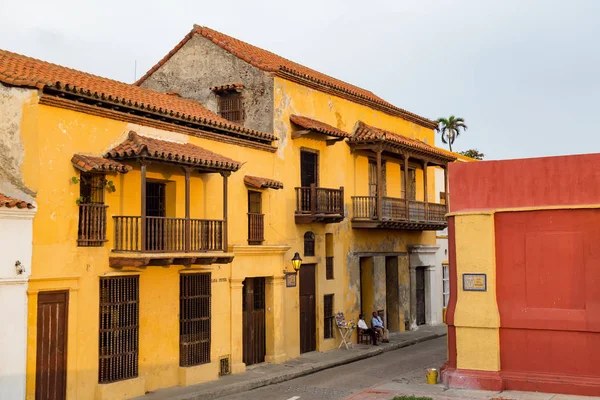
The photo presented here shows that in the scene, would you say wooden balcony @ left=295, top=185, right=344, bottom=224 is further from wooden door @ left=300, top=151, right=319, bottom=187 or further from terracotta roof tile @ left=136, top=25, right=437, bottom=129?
terracotta roof tile @ left=136, top=25, right=437, bottom=129

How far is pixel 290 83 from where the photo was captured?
2081cm

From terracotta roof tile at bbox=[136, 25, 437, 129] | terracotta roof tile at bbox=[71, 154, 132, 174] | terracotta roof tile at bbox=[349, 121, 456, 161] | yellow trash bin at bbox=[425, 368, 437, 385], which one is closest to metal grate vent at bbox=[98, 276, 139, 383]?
terracotta roof tile at bbox=[71, 154, 132, 174]

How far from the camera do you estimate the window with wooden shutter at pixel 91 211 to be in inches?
547

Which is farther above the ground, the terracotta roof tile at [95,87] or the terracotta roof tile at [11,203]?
the terracotta roof tile at [95,87]

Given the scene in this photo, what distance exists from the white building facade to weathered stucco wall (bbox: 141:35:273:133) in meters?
8.97

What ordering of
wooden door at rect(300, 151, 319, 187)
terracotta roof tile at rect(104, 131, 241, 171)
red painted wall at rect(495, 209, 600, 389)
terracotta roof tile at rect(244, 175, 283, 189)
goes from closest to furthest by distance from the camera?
1. red painted wall at rect(495, 209, 600, 389)
2. terracotta roof tile at rect(104, 131, 241, 171)
3. terracotta roof tile at rect(244, 175, 283, 189)
4. wooden door at rect(300, 151, 319, 187)

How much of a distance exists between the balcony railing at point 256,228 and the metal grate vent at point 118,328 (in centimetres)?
446

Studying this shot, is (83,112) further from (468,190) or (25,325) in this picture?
(468,190)

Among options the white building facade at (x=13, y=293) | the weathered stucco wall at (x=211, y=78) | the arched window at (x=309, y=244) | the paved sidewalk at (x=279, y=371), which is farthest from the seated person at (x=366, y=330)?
the white building facade at (x=13, y=293)

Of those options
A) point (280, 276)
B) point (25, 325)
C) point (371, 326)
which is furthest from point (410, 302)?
point (25, 325)

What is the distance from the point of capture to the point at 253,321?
18781 millimetres

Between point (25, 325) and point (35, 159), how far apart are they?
3.05m

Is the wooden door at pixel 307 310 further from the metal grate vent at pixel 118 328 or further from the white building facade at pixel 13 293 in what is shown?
the white building facade at pixel 13 293

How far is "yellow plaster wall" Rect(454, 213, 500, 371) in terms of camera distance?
14484 millimetres
